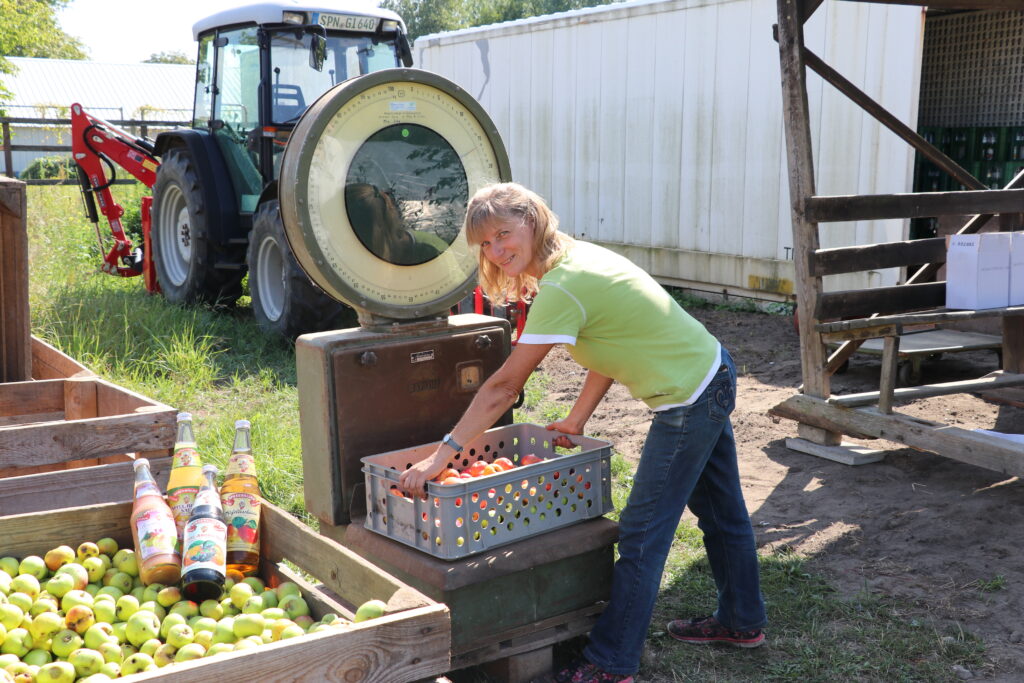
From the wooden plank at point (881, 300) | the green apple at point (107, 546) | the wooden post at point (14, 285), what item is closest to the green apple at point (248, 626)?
the green apple at point (107, 546)

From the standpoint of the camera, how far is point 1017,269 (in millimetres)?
4723

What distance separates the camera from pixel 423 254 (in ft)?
9.39

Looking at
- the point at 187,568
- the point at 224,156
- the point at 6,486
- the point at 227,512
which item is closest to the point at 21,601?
the point at 187,568

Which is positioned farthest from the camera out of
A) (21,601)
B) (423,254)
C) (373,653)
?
(423,254)

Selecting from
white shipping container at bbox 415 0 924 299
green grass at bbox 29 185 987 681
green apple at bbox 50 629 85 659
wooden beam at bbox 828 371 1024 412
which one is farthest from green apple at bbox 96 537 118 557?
white shipping container at bbox 415 0 924 299

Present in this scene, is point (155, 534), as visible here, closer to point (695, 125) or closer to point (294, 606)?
point (294, 606)

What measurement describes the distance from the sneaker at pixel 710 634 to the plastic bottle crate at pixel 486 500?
590 millimetres

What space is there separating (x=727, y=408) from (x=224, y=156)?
20.6ft

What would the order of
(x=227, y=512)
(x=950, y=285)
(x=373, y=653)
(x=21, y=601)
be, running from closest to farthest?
(x=373, y=653) < (x=21, y=601) < (x=227, y=512) < (x=950, y=285)

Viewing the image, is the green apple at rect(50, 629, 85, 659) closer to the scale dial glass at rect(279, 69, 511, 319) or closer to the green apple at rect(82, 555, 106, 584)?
the green apple at rect(82, 555, 106, 584)

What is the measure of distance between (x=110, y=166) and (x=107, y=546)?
26.2 ft

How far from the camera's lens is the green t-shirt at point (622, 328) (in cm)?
247

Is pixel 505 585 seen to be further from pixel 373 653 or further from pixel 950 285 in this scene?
pixel 950 285

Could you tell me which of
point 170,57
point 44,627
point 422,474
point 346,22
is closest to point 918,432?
point 422,474
